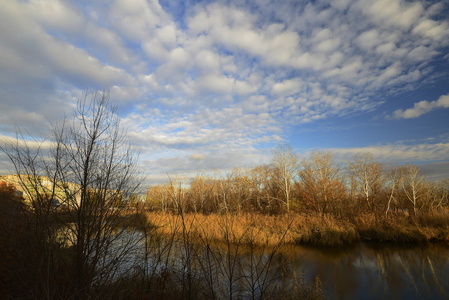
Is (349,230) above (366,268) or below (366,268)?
above

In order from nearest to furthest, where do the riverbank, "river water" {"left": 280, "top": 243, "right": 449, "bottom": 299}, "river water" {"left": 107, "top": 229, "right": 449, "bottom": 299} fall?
"river water" {"left": 107, "top": 229, "right": 449, "bottom": 299}
"river water" {"left": 280, "top": 243, "right": 449, "bottom": 299}
the riverbank

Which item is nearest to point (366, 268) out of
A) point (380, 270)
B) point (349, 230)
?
point (380, 270)

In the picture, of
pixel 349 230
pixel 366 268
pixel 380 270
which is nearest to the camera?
pixel 380 270

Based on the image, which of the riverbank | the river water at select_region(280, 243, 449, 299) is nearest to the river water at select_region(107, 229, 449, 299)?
the river water at select_region(280, 243, 449, 299)

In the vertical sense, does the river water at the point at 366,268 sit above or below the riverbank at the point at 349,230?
below

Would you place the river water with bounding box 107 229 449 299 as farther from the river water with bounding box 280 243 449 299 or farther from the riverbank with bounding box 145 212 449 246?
the riverbank with bounding box 145 212 449 246

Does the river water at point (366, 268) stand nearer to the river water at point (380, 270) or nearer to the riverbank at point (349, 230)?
the river water at point (380, 270)

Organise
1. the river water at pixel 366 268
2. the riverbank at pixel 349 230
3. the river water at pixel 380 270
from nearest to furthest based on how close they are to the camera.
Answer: the river water at pixel 366 268
the river water at pixel 380 270
the riverbank at pixel 349 230

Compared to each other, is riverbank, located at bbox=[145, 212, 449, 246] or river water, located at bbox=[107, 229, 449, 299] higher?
riverbank, located at bbox=[145, 212, 449, 246]

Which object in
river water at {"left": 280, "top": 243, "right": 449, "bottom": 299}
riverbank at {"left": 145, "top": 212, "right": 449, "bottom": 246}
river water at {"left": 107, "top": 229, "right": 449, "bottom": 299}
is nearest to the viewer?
river water at {"left": 107, "top": 229, "right": 449, "bottom": 299}

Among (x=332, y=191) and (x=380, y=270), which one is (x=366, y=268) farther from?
(x=332, y=191)

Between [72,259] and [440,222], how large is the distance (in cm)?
2313

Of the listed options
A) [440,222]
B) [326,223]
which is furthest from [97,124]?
[440,222]

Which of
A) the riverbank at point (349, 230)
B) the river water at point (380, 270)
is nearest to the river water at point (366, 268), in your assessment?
the river water at point (380, 270)
